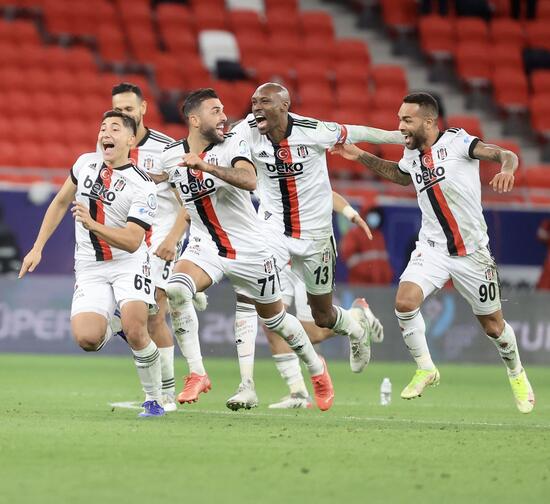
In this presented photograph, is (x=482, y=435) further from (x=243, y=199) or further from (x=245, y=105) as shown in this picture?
(x=245, y=105)

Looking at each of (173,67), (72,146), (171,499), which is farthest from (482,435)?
(173,67)

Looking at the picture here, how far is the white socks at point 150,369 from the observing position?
29.7 ft

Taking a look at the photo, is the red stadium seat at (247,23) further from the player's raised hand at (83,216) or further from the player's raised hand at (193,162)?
the player's raised hand at (83,216)

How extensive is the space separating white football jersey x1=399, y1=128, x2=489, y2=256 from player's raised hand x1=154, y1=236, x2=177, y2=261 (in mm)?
1894

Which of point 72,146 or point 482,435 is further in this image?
point 72,146

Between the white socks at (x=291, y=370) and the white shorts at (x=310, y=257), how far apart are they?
0.58 metres

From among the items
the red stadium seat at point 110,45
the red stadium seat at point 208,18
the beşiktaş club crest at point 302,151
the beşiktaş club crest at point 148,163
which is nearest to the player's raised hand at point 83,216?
the beşiktaş club crest at point 148,163

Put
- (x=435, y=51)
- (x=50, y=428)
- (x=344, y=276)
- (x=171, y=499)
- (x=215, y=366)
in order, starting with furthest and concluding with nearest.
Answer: (x=435, y=51) → (x=344, y=276) → (x=215, y=366) → (x=50, y=428) → (x=171, y=499)

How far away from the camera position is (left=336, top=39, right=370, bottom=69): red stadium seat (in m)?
25.4

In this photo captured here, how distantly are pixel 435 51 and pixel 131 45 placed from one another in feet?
18.8

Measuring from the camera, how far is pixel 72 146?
21688 mm

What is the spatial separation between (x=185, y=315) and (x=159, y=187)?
57.9 inches

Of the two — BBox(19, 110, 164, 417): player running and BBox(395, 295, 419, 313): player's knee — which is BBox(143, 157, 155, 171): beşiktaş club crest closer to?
BBox(19, 110, 164, 417): player running

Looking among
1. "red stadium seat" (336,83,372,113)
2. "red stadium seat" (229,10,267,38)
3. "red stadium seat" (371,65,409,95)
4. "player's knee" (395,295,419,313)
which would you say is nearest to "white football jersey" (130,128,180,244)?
"player's knee" (395,295,419,313)
